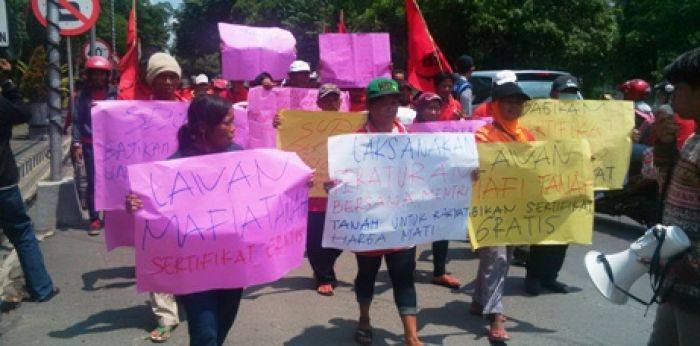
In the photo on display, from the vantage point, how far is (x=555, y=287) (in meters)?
5.41

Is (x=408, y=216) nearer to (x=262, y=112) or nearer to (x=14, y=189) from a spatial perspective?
(x=262, y=112)

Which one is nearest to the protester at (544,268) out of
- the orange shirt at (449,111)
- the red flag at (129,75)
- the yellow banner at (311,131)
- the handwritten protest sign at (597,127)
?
the handwritten protest sign at (597,127)

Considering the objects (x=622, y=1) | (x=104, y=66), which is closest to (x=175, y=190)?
(x=104, y=66)

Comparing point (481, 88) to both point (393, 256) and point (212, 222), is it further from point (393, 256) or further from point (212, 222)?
point (212, 222)

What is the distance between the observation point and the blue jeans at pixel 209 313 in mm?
2973

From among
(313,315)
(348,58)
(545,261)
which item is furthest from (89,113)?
(545,261)

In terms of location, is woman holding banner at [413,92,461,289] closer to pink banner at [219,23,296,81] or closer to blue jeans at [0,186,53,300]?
pink banner at [219,23,296,81]

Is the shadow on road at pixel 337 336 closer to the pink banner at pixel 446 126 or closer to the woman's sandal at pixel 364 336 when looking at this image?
the woman's sandal at pixel 364 336

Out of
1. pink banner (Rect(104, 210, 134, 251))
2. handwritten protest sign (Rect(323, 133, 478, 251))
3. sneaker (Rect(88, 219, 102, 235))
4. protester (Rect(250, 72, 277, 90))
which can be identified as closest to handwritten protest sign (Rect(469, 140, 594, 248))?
handwritten protest sign (Rect(323, 133, 478, 251))

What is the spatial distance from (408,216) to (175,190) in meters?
1.41

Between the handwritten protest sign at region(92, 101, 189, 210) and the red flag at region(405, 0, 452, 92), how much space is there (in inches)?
79.4

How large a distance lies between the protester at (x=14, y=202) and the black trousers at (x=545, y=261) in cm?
389

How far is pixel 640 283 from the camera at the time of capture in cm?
572

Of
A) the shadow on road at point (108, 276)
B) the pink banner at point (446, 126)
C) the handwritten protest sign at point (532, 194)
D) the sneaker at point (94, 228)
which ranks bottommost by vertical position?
the shadow on road at point (108, 276)
